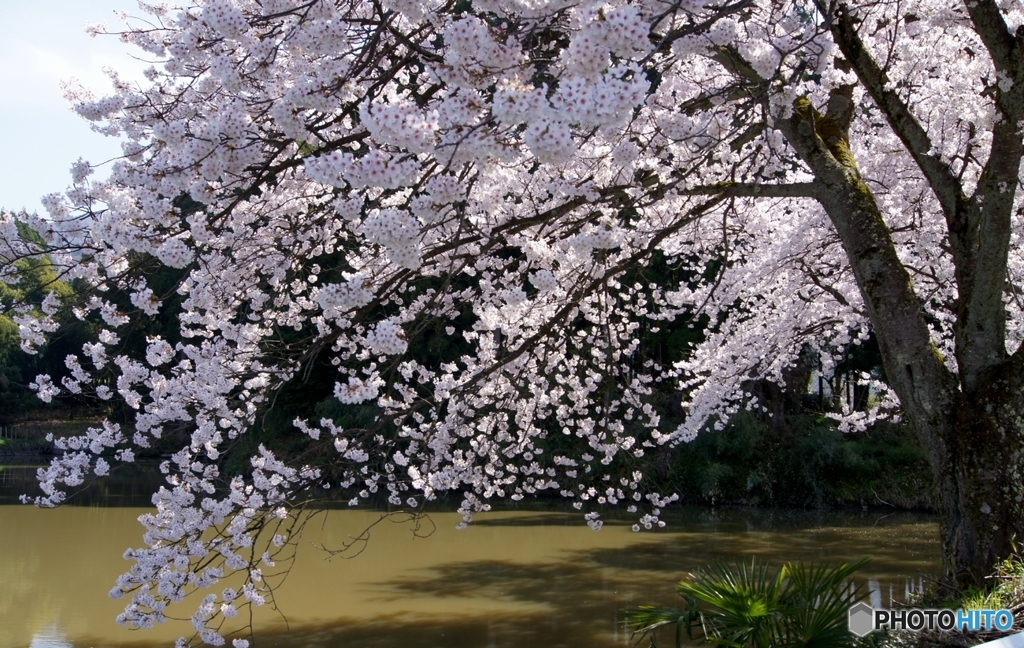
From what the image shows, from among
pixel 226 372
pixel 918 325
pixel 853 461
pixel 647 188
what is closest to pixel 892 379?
pixel 918 325

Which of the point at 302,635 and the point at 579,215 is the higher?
the point at 579,215

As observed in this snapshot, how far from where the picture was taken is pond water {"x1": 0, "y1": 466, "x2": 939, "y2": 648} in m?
8.34

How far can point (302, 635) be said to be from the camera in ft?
27.1

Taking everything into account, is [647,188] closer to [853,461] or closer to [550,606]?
[550,606]

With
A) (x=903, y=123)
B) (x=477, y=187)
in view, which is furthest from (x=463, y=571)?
(x=903, y=123)

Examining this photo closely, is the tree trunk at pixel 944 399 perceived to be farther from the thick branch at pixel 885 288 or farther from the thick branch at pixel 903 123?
the thick branch at pixel 903 123

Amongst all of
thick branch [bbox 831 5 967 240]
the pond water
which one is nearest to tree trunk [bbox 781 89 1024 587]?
thick branch [bbox 831 5 967 240]

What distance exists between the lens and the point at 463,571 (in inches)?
432

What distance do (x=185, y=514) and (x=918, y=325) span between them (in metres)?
3.95

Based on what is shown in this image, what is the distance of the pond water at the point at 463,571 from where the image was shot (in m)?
8.34

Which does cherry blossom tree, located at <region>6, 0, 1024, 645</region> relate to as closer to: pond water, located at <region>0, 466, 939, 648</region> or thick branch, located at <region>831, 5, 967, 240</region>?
thick branch, located at <region>831, 5, 967, 240</region>

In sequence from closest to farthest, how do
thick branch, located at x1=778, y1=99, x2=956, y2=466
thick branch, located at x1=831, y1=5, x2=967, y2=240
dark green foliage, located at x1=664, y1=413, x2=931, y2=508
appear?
thick branch, located at x1=778, y1=99, x2=956, y2=466 → thick branch, located at x1=831, y1=5, x2=967, y2=240 → dark green foliage, located at x1=664, y1=413, x2=931, y2=508

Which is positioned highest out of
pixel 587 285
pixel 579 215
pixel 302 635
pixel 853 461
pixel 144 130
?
pixel 144 130

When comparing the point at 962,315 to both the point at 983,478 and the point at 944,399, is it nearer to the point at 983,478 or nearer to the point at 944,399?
the point at 944,399
